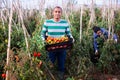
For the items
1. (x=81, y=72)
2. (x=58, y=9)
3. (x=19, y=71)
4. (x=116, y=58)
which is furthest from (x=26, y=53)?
(x=116, y=58)

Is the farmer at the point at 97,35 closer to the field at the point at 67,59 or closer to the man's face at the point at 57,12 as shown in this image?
the field at the point at 67,59

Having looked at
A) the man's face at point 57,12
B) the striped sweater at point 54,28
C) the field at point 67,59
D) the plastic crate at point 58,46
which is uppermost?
the man's face at point 57,12

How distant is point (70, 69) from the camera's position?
16.5 ft

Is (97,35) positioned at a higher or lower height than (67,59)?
higher

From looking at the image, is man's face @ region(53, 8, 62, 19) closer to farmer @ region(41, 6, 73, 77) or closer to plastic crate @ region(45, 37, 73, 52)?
farmer @ region(41, 6, 73, 77)

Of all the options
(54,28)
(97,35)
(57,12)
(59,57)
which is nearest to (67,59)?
(59,57)

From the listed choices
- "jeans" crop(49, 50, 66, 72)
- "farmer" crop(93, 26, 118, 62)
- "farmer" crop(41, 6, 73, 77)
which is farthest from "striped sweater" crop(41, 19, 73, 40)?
"farmer" crop(93, 26, 118, 62)

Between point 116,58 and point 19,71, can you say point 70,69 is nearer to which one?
point 116,58

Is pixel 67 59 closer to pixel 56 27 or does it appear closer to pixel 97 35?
pixel 97 35

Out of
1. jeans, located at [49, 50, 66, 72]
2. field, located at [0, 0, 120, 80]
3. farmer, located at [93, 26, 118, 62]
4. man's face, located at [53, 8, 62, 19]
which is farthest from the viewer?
farmer, located at [93, 26, 118, 62]

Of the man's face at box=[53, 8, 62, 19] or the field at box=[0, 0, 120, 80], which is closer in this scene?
the field at box=[0, 0, 120, 80]

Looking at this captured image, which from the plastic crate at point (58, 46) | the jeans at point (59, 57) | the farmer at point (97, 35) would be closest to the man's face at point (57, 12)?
the plastic crate at point (58, 46)

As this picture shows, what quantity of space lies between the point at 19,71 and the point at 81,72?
1.32 m

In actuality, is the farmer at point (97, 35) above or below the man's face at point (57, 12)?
below
